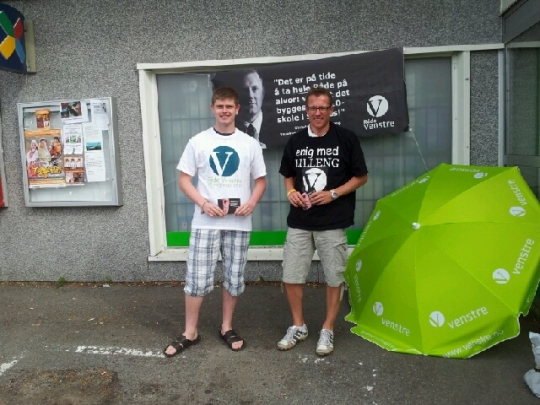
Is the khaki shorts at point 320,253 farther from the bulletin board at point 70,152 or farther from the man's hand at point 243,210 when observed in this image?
the bulletin board at point 70,152

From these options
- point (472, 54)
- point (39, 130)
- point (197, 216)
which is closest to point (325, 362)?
point (197, 216)

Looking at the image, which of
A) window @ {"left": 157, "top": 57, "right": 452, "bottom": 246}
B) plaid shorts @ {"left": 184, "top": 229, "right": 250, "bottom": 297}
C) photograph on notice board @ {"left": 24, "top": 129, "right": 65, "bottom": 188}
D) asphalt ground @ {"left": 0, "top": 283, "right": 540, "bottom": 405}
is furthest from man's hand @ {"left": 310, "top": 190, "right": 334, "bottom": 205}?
photograph on notice board @ {"left": 24, "top": 129, "right": 65, "bottom": 188}

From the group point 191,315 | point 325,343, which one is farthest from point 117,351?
point 325,343

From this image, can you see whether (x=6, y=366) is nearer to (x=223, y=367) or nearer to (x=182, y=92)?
(x=223, y=367)

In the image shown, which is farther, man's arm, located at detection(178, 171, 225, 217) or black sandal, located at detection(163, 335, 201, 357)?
black sandal, located at detection(163, 335, 201, 357)

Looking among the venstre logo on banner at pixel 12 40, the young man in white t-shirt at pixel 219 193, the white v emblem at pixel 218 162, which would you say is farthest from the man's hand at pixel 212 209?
the venstre logo on banner at pixel 12 40

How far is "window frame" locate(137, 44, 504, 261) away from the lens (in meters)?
4.56

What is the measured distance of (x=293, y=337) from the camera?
11.6 ft

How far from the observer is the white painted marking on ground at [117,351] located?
3.50 metres

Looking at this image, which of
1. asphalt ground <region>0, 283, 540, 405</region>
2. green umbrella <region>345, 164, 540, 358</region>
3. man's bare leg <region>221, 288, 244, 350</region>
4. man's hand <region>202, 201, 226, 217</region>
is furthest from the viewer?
man's bare leg <region>221, 288, 244, 350</region>

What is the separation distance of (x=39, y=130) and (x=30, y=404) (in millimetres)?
3069

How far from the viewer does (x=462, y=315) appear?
122 inches

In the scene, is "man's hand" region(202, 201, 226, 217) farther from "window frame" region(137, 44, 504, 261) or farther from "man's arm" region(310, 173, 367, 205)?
"window frame" region(137, 44, 504, 261)

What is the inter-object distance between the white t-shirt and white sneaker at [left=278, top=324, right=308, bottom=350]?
838mm
